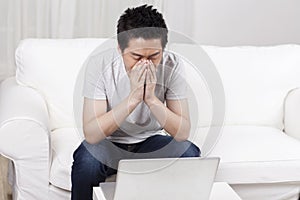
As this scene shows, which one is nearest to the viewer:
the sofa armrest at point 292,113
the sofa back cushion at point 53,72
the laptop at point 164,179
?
the laptop at point 164,179

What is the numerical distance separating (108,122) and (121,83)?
0.43ft

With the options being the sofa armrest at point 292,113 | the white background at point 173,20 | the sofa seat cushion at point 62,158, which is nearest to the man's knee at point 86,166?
the sofa seat cushion at point 62,158

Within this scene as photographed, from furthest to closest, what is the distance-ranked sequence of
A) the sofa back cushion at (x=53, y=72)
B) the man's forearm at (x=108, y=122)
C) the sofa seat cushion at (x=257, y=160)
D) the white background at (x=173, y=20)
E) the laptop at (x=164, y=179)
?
1. the white background at (x=173, y=20)
2. the sofa back cushion at (x=53, y=72)
3. the sofa seat cushion at (x=257, y=160)
4. the man's forearm at (x=108, y=122)
5. the laptop at (x=164, y=179)

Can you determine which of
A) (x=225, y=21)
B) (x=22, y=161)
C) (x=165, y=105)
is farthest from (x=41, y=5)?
(x=165, y=105)

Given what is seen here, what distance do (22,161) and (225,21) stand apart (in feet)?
6.66

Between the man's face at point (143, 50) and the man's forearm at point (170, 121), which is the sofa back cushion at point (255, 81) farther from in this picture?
the man's face at point (143, 50)

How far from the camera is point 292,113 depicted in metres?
2.58

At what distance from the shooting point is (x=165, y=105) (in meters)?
1.91

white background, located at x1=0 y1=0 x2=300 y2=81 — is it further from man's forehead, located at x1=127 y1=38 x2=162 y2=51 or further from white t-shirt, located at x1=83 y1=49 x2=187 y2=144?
man's forehead, located at x1=127 y1=38 x2=162 y2=51

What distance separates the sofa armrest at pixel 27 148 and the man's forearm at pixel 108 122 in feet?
0.77

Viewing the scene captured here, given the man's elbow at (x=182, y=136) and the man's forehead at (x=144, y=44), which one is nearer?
the man's forehead at (x=144, y=44)

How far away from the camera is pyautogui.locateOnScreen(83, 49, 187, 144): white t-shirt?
6.13ft

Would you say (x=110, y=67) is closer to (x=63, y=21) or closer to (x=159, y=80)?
(x=159, y=80)

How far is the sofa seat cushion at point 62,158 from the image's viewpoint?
210cm
